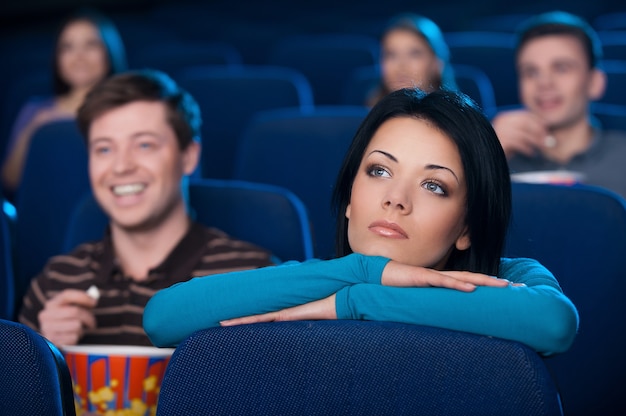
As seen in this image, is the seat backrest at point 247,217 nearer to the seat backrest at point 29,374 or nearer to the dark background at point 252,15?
the seat backrest at point 29,374

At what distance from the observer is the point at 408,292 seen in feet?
3.48

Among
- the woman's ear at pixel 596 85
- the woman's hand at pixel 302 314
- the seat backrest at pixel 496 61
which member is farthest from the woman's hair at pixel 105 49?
the woman's hand at pixel 302 314

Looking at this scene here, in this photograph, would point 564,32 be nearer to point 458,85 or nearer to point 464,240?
point 458,85

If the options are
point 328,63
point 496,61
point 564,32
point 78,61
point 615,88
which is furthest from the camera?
point 328,63

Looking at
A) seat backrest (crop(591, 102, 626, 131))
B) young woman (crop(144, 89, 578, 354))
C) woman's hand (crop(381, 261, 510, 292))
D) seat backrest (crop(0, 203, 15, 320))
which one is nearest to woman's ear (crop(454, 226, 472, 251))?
young woman (crop(144, 89, 578, 354))

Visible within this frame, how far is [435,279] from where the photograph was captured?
1.08 metres

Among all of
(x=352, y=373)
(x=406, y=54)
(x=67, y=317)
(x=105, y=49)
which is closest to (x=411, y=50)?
(x=406, y=54)

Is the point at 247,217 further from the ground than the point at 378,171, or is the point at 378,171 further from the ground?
the point at 378,171

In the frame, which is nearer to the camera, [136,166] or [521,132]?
[136,166]

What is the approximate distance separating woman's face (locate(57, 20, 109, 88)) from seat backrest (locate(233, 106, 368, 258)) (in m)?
1.26

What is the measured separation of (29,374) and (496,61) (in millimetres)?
2769

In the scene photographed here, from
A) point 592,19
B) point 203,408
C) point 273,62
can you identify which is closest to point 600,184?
point 203,408

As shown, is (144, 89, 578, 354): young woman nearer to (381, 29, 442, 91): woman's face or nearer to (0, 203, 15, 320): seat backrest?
(0, 203, 15, 320): seat backrest

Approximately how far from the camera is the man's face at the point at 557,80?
253 cm
